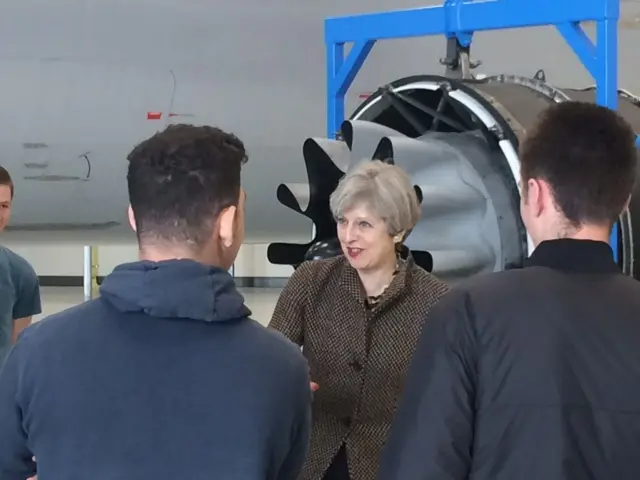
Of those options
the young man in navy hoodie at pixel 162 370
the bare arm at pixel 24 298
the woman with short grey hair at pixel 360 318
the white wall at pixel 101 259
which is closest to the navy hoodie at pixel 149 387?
the young man in navy hoodie at pixel 162 370

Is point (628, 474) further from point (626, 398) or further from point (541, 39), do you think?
point (541, 39)

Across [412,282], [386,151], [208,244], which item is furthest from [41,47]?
[208,244]

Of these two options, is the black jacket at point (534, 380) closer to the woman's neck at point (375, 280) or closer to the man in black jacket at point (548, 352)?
the man in black jacket at point (548, 352)

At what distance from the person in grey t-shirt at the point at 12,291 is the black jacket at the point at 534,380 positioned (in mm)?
1377

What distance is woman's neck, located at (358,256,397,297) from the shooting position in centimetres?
180

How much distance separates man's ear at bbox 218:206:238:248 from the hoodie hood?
0.19 ft

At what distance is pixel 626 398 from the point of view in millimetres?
1069

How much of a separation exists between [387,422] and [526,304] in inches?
25.4

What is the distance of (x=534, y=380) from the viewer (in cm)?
108

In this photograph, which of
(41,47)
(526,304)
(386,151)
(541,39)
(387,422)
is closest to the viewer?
(526,304)

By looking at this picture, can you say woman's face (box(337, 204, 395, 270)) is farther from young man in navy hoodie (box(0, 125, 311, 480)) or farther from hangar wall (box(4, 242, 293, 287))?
hangar wall (box(4, 242, 293, 287))

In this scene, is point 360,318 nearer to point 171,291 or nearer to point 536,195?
point 536,195

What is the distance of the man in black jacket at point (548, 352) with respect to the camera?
41.9 inches

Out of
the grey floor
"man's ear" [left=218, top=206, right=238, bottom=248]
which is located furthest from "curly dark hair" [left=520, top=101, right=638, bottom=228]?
the grey floor
